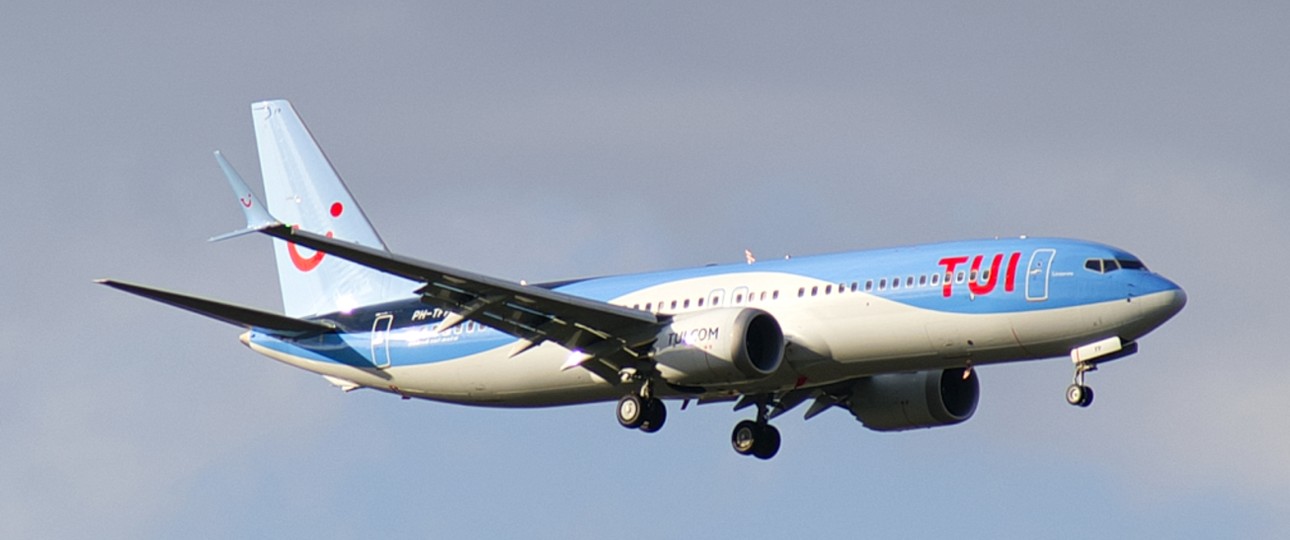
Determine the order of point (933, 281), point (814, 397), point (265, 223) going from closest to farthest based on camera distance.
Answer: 1. point (265, 223)
2. point (933, 281)
3. point (814, 397)

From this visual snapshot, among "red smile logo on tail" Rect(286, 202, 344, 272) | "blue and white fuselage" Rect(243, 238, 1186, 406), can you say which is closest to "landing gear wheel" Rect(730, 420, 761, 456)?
"blue and white fuselage" Rect(243, 238, 1186, 406)

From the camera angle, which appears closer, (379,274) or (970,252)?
(970,252)

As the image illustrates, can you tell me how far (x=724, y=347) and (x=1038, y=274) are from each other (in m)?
7.17

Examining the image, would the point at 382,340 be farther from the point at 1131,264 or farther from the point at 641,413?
the point at 1131,264

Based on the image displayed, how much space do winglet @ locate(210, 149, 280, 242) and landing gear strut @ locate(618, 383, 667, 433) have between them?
1004 cm

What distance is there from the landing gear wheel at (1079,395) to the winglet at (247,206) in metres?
17.5

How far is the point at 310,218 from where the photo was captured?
226ft

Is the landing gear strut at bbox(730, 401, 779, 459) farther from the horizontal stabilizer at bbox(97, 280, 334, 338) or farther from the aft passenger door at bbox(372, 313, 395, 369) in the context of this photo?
the horizontal stabilizer at bbox(97, 280, 334, 338)

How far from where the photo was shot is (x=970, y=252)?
5444 centimetres

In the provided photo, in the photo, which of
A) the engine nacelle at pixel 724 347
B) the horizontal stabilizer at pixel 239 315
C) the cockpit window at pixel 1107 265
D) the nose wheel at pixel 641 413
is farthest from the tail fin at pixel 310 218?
the cockpit window at pixel 1107 265

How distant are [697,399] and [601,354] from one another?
322cm

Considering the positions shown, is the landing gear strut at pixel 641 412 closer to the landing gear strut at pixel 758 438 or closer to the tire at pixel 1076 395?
the landing gear strut at pixel 758 438

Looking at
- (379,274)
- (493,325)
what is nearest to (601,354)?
(493,325)

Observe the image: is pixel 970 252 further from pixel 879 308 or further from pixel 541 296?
pixel 541 296
